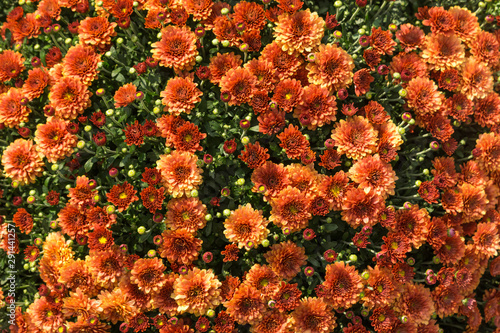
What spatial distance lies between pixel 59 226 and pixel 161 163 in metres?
0.85

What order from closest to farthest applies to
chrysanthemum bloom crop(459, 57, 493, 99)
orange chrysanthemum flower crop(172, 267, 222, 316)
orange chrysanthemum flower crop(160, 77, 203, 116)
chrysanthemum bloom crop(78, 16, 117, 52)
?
orange chrysanthemum flower crop(172, 267, 222, 316) < orange chrysanthemum flower crop(160, 77, 203, 116) < chrysanthemum bloom crop(78, 16, 117, 52) < chrysanthemum bloom crop(459, 57, 493, 99)

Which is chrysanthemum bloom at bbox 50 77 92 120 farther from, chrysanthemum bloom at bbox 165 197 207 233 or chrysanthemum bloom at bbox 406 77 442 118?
chrysanthemum bloom at bbox 406 77 442 118

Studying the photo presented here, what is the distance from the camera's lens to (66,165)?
8.43ft

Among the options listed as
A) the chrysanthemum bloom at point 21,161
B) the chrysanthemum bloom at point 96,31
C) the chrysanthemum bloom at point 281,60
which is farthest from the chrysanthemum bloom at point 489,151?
the chrysanthemum bloom at point 21,161

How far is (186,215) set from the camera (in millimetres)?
2336

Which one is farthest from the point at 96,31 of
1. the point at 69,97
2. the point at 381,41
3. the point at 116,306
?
the point at 381,41

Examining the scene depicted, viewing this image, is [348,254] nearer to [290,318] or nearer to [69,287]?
[290,318]

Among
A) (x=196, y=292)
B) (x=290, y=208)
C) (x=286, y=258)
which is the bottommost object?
(x=196, y=292)

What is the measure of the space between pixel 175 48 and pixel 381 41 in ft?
4.22

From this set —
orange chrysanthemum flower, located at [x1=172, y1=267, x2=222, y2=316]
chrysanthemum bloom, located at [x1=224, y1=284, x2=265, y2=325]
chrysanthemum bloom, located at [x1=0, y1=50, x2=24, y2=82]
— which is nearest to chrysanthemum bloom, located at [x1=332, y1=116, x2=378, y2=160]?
chrysanthemum bloom, located at [x1=224, y1=284, x2=265, y2=325]

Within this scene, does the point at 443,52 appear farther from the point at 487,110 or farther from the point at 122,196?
the point at 122,196

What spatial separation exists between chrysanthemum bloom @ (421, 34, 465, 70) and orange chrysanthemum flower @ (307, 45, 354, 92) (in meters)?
0.59

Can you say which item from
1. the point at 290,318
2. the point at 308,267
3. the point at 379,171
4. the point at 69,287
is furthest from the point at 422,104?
the point at 69,287

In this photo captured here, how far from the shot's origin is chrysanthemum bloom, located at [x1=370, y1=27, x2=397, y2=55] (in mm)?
2555
